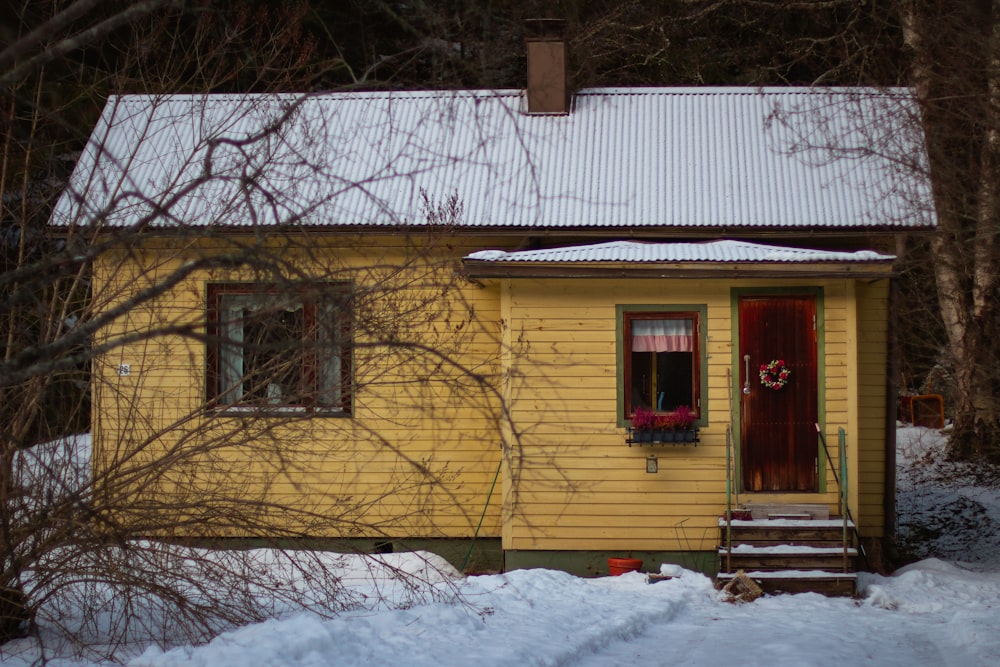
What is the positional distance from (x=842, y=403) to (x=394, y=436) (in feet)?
15.7

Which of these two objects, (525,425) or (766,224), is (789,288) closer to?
(766,224)

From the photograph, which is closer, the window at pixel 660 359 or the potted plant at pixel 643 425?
the potted plant at pixel 643 425

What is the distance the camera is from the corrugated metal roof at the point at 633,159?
12.6 m

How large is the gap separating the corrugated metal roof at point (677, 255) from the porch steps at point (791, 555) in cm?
260

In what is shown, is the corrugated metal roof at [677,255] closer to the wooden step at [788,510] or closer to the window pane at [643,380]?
the window pane at [643,380]

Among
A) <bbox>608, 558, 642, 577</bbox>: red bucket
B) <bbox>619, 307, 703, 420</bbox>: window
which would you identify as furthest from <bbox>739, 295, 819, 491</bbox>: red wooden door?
<bbox>608, 558, 642, 577</bbox>: red bucket

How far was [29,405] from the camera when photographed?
804 centimetres

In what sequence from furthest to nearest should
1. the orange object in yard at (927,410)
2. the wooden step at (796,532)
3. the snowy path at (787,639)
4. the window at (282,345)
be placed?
the orange object in yard at (927,410)
the wooden step at (796,532)
the snowy path at (787,639)
the window at (282,345)

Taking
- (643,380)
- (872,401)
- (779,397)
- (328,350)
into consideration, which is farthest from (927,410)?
(328,350)

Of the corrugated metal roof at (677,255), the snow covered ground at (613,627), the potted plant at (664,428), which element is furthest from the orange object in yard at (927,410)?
the potted plant at (664,428)

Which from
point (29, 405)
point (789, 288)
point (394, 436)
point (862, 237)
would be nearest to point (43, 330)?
point (29, 405)

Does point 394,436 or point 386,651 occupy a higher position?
point 394,436

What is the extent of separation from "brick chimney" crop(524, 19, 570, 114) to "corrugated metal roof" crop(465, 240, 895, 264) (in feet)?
9.84

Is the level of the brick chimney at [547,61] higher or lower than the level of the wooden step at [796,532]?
higher
